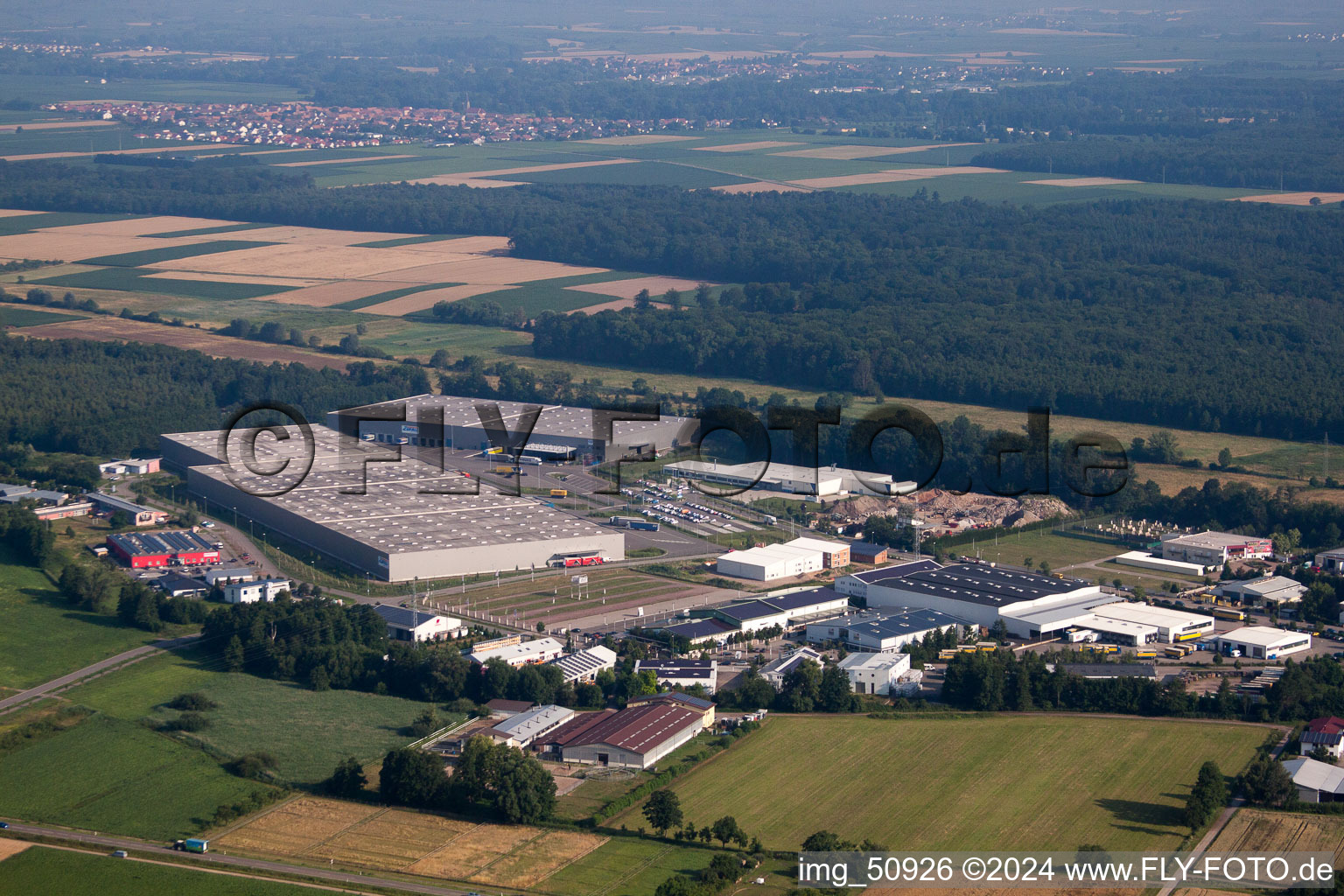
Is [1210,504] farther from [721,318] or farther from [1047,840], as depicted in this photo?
[721,318]

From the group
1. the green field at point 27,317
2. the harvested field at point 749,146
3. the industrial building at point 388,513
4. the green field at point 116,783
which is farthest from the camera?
the harvested field at point 749,146

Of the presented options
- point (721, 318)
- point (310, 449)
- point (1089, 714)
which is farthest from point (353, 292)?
point (1089, 714)

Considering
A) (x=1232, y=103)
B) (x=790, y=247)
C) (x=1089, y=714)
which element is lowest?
(x=1089, y=714)

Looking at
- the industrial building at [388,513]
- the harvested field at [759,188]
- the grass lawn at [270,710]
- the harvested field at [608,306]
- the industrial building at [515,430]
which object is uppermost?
the harvested field at [759,188]

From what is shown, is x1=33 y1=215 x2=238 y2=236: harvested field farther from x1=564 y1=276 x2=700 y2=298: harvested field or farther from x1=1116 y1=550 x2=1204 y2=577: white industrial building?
x1=1116 y1=550 x2=1204 y2=577: white industrial building

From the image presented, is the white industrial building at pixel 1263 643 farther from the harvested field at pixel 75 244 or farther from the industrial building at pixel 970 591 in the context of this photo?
the harvested field at pixel 75 244

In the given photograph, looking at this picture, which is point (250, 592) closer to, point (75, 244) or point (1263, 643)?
point (1263, 643)

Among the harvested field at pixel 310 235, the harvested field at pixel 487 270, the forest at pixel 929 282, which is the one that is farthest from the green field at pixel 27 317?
the forest at pixel 929 282

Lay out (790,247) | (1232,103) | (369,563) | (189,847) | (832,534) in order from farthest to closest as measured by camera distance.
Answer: (1232,103) → (790,247) → (832,534) → (369,563) → (189,847)
